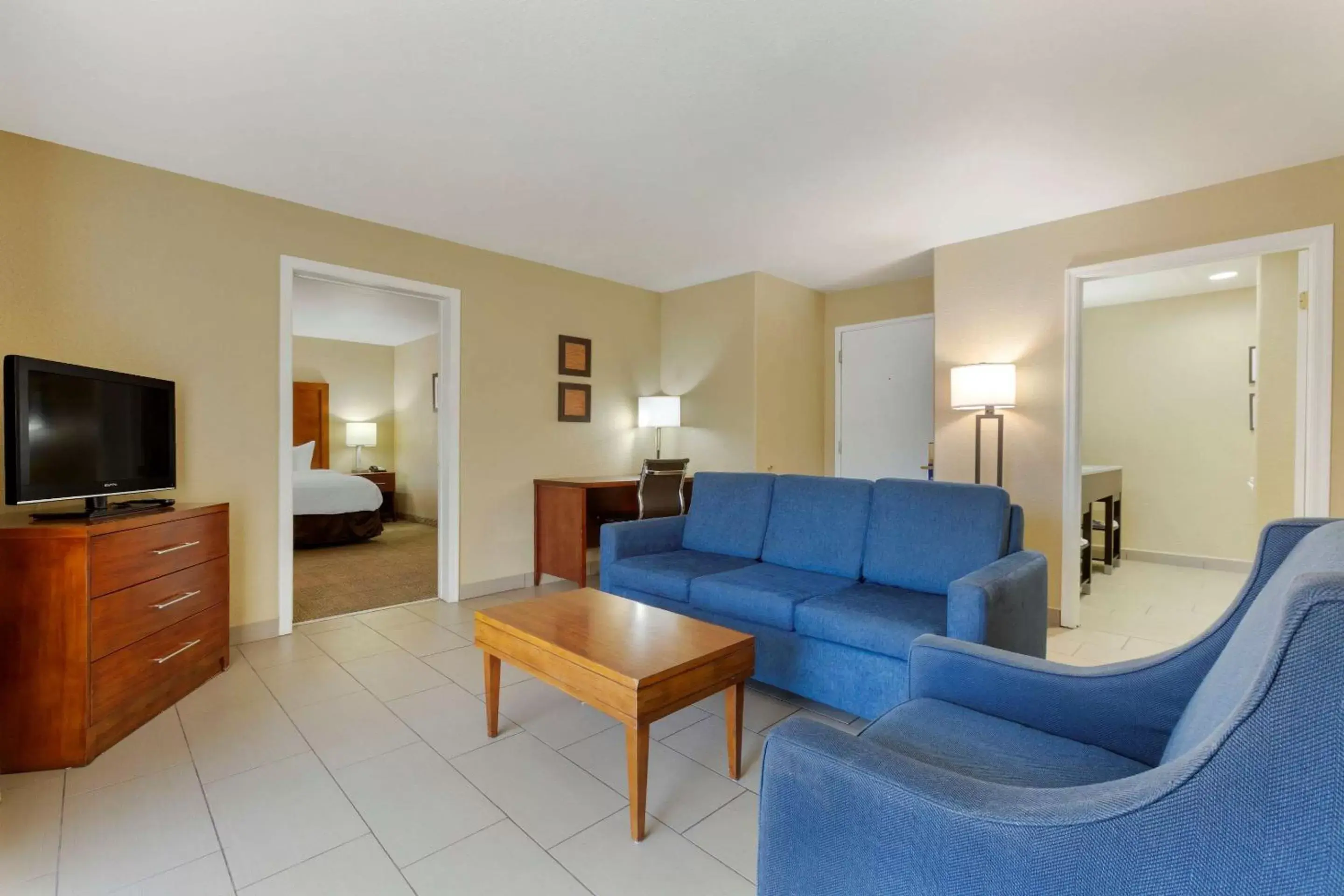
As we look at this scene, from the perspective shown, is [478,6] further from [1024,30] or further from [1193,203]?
[1193,203]

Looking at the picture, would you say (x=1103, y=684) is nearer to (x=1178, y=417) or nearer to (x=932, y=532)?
(x=932, y=532)

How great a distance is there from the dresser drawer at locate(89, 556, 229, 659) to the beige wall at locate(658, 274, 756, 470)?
3221 mm

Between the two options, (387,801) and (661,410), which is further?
(661,410)

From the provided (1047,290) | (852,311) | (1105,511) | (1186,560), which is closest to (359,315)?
(852,311)

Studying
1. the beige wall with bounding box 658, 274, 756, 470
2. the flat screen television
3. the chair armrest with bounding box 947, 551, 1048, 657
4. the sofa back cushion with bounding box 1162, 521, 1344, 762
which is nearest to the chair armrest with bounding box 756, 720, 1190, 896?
the sofa back cushion with bounding box 1162, 521, 1344, 762

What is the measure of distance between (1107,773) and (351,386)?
8.83 metres

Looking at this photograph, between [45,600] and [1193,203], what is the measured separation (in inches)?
210

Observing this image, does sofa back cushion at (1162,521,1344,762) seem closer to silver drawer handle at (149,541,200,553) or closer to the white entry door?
silver drawer handle at (149,541,200,553)

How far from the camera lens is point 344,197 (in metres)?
3.26

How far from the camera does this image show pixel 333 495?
5.79 m

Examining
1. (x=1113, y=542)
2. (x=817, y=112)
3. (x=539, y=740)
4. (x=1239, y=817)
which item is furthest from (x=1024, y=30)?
(x=1113, y=542)

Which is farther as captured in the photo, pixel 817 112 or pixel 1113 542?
pixel 1113 542

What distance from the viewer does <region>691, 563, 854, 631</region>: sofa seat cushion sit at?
95.2 inches

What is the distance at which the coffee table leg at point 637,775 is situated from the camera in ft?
5.19
